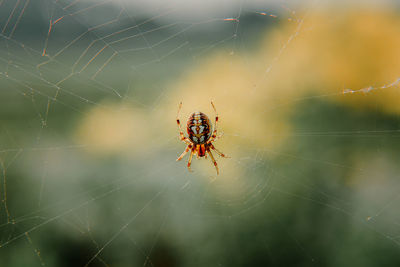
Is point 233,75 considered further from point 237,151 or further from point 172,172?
point 172,172

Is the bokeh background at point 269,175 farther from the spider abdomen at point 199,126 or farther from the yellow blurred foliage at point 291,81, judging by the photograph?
the spider abdomen at point 199,126

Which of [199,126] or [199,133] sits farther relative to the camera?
[199,133]

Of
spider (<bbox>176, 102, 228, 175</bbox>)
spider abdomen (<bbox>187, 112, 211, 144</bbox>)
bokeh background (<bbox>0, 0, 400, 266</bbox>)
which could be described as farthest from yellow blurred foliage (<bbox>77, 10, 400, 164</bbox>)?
spider abdomen (<bbox>187, 112, 211, 144</bbox>)

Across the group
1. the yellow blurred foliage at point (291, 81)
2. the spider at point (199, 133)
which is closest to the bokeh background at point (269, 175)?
the yellow blurred foliage at point (291, 81)

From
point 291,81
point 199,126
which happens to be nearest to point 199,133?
point 199,126

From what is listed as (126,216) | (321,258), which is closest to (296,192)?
(321,258)

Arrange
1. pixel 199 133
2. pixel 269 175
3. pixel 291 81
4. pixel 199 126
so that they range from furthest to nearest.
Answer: pixel 269 175
pixel 291 81
pixel 199 133
pixel 199 126

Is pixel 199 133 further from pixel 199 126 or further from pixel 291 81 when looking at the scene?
pixel 291 81

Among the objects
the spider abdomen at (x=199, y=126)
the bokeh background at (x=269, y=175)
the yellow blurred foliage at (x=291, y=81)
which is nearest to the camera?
the spider abdomen at (x=199, y=126)

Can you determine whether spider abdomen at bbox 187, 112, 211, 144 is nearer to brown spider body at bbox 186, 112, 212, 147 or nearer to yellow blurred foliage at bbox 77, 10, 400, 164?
brown spider body at bbox 186, 112, 212, 147

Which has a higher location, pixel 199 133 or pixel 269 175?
pixel 199 133
